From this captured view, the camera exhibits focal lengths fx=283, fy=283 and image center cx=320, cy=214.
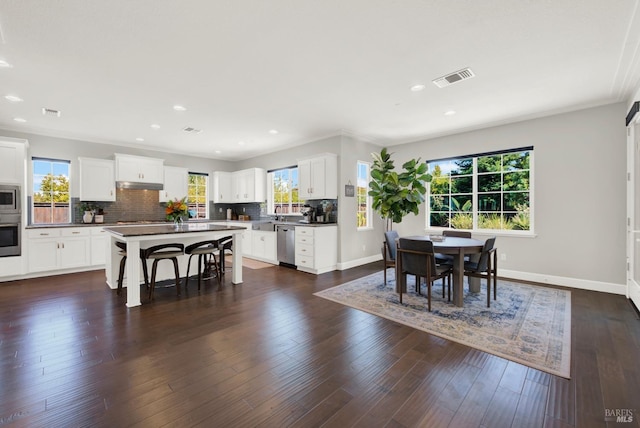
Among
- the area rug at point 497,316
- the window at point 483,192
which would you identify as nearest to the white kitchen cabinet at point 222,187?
the area rug at point 497,316

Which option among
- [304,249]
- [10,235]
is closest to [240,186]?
[304,249]

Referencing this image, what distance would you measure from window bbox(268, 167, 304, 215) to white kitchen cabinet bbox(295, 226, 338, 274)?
4.55 ft

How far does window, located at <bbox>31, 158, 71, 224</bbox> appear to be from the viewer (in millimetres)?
5473

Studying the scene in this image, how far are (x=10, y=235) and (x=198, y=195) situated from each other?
144 inches

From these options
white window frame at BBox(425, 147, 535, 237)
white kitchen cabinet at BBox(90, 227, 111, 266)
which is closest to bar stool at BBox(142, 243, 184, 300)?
white kitchen cabinet at BBox(90, 227, 111, 266)

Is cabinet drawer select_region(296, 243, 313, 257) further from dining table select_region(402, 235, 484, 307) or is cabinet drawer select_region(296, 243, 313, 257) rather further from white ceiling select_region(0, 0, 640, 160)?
dining table select_region(402, 235, 484, 307)

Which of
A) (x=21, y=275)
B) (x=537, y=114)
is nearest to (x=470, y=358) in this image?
(x=537, y=114)

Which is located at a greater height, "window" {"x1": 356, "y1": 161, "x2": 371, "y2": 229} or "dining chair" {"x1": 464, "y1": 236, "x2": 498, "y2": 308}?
"window" {"x1": 356, "y1": 161, "x2": 371, "y2": 229}

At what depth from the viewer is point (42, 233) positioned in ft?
16.4

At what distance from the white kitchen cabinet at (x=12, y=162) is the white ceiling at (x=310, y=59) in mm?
430

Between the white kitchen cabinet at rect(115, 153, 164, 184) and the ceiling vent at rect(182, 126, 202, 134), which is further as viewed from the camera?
the white kitchen cabinet at rect(115, 153, 164, 184)

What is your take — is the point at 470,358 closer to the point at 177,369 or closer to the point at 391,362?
the point at 391,362

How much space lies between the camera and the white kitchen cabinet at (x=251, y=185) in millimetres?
7234

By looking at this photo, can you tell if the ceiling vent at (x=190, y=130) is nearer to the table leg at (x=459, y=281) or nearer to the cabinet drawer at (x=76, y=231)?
the cabinet drawer at (x=76, y=231)
